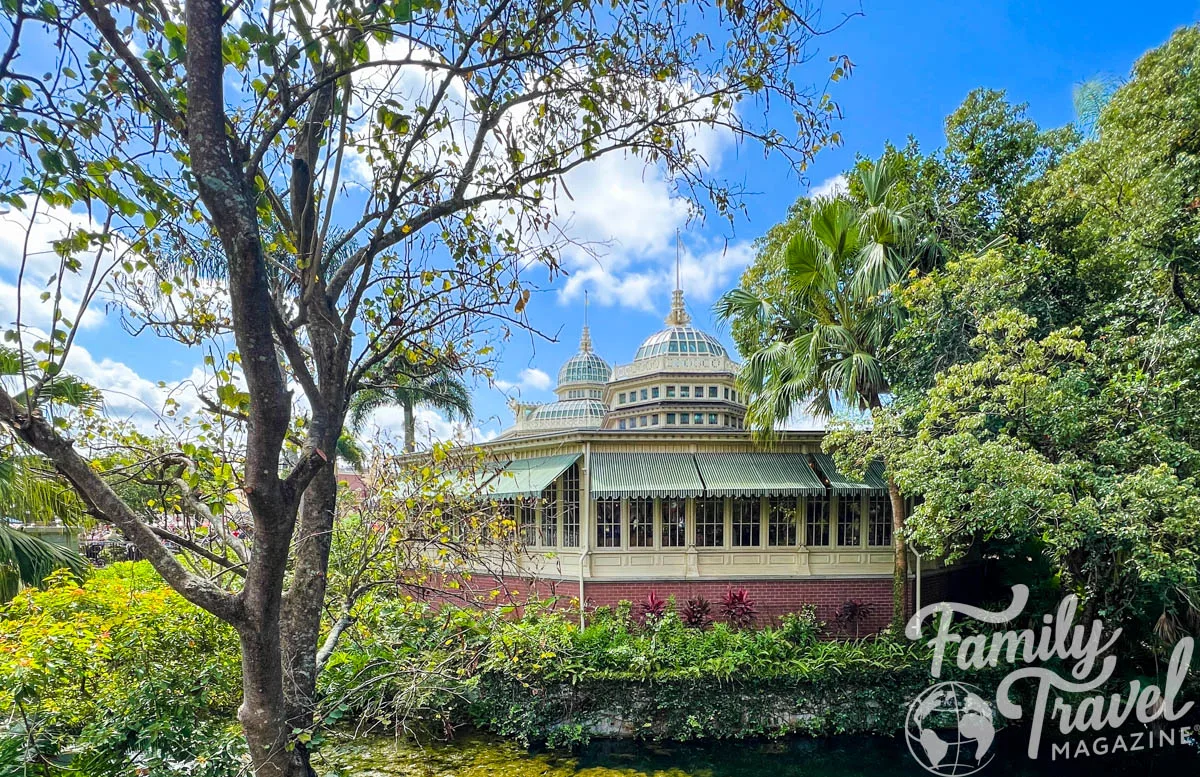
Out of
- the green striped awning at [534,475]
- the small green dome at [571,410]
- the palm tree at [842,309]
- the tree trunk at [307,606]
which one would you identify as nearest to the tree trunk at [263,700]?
the tree trunk at [307,606]

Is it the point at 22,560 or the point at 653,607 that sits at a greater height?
the point at 22,560

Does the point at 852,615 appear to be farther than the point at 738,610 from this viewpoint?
Yes

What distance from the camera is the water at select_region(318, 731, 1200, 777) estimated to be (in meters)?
7.31

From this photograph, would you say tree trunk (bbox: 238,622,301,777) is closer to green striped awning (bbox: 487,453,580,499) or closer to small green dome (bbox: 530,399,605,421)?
green striped awning (bbox: 487,453,580,499)

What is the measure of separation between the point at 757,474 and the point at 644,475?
2.24 meters

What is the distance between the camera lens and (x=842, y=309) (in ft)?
33.0

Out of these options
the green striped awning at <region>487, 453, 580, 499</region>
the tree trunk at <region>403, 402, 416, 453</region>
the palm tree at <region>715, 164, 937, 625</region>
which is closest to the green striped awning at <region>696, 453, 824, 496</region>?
the palm tree at <region>715, 164, 937, 625</region>

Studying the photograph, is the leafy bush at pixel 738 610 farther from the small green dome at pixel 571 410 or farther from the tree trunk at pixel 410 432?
the small green dome at pixel 571 410

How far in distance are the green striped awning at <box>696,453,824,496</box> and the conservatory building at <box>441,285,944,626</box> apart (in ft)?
0.08

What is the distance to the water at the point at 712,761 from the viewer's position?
7309mm

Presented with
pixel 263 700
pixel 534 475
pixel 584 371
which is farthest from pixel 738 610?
pixel 584 371

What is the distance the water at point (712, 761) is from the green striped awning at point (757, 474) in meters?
4.09

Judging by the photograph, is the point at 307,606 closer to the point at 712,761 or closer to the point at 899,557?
the point at 712,761

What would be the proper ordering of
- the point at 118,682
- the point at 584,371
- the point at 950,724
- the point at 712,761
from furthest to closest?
the point at 584,371, the point at 950,724, the point at 712,761, the point at 118,682
